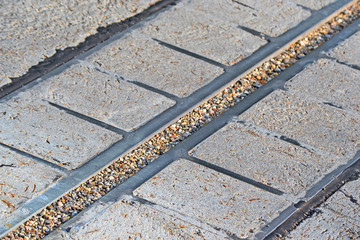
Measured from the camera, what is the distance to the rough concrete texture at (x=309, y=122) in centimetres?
285

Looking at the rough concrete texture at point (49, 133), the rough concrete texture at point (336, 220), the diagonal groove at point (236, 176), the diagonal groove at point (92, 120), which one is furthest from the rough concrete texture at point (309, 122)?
the rough concrete texture at point (49, 133)

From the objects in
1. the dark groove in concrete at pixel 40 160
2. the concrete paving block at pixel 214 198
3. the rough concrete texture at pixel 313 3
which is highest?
the rough concrete texture at pixel 313 3

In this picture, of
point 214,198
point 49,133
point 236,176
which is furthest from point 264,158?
point 49,133

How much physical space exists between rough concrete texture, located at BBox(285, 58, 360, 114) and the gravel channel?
115 millimetres

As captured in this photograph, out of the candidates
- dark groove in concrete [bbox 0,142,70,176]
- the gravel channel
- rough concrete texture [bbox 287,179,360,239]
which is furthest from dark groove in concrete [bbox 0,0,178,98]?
rough concrete texture [bbox 287,179,360,239]

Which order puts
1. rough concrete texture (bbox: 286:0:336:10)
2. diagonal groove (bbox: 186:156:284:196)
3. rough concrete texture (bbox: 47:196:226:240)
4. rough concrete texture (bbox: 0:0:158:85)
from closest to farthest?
rough concrete texture (bbox: 47:196:226:240) < diagonal groove (bbox: 186:156:284:196) < rough concrete texture (bbox: 0:0:158:85) < rough concrete texture (bbox: 286:0:336:10)

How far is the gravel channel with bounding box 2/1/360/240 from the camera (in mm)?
2424

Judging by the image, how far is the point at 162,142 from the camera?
2805 mm

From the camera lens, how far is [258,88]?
3.16m

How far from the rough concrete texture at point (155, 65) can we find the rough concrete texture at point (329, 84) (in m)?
0.37

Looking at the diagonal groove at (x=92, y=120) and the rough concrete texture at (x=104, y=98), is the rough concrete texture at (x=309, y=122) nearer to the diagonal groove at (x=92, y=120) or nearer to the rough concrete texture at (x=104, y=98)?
the rough concrete texture at (x=104, y=98)

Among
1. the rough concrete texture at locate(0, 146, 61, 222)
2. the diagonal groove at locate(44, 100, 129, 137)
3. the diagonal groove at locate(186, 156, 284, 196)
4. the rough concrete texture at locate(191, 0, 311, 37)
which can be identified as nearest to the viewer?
the rough concrete texture at locate(0, 146, 61, 222)

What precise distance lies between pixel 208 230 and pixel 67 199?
51 cm

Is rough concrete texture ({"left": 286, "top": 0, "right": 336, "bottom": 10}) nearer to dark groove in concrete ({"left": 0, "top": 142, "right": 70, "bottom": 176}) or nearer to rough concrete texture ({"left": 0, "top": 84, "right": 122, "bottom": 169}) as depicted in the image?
rough concrete texture ({"left": 0, "top": 84, "right": 122, "bottom": 169})
